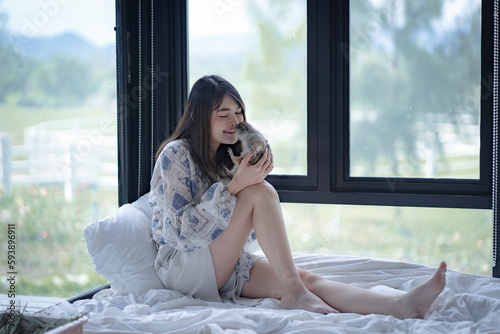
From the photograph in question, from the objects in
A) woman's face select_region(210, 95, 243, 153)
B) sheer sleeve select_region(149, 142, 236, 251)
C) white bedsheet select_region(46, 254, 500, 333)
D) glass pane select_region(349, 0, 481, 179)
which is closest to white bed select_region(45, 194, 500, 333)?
white bedsheet select_region(46, 254, 500, 333)

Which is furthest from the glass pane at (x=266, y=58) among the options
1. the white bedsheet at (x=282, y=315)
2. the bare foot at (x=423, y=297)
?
the bare foot at (x=423, y=297)

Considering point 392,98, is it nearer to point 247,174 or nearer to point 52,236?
point 247,174

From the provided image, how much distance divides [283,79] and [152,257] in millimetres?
1099

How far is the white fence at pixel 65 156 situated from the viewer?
202 centimetres

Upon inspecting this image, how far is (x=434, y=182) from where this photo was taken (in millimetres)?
2652

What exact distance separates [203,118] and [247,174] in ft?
1.00

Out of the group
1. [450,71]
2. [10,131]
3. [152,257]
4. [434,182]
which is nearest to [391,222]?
[434,182]

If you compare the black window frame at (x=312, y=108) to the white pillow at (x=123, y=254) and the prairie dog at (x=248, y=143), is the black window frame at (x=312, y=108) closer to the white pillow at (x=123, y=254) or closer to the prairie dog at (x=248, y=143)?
the white pillow at (x=123, y=254)

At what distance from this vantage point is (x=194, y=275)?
2049 millimetres

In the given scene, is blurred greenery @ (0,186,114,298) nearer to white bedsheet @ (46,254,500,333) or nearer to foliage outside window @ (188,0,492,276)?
white bedsheet @ (46,254,500,333)

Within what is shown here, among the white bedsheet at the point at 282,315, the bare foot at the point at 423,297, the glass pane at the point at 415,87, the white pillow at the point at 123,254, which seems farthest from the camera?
the glass pane at the point at 415,87

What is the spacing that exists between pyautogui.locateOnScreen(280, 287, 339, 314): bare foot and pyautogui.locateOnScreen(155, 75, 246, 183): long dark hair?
0.51m

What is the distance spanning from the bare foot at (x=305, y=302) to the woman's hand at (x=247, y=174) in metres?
0.40

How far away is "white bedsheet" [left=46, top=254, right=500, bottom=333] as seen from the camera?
1.68m
